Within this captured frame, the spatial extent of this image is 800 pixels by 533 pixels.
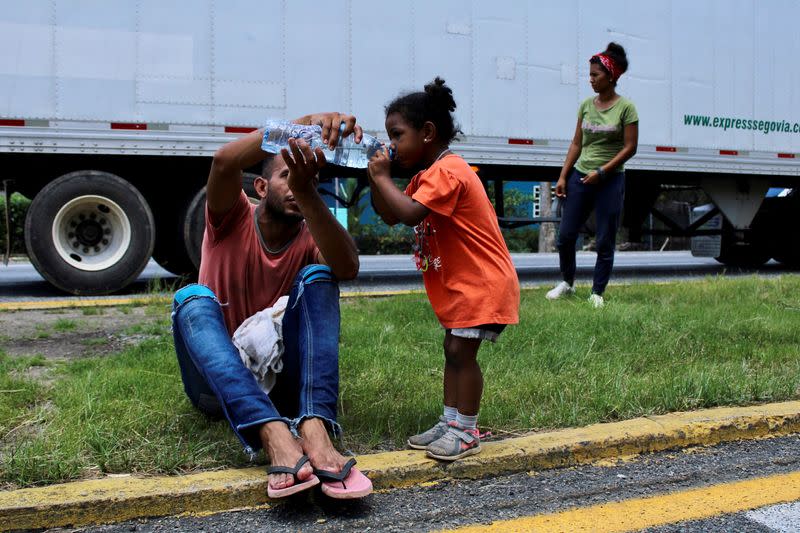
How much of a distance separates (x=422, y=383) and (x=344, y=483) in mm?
1331

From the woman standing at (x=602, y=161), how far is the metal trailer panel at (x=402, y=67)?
2.74 meters

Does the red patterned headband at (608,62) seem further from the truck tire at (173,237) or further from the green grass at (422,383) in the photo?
the truck tire at (173,237)

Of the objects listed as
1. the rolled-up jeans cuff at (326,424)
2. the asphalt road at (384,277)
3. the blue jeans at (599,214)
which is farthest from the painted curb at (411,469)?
the asphalt road at (384,277)

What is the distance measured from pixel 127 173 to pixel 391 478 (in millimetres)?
6066

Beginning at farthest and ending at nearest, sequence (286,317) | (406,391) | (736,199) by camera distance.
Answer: (736,199) → (406,391) → (286,317)

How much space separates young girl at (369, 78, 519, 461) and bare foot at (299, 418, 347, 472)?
1.30 feet

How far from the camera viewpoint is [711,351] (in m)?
4.63

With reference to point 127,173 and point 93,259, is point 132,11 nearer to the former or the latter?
point 127,173

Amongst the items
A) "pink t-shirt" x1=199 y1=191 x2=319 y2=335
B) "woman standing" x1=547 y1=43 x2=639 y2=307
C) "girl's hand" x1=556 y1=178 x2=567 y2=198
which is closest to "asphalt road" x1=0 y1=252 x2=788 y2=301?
"girl's hand" x1=556 y1=178 x2=567 y2=198

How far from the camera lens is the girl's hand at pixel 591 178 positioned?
6227mm

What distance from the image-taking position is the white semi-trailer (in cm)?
744

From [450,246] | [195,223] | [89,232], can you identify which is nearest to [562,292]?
[195,223]

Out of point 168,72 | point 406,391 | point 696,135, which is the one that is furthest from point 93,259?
point 696,135

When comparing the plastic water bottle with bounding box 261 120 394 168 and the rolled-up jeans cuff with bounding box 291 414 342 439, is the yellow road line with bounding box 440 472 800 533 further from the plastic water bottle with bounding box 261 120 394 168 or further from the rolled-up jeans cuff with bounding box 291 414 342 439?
the plastic water bottle with bounding box 261 120 394 168
